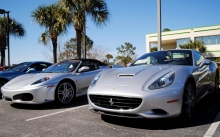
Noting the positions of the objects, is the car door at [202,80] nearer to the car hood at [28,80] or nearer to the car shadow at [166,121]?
the car shadow at [166,121]

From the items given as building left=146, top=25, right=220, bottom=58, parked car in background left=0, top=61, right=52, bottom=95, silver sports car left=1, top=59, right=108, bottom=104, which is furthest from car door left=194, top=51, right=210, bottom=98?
building left=146, top=25, right=220, bottom=58

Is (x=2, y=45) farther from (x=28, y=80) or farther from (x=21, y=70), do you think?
(x=28, y=80)

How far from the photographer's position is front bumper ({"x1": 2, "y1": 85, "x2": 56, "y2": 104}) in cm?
445

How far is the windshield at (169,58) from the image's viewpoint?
3994 millimetres

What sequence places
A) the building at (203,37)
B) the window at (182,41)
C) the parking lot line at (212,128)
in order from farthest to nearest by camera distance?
1. the window at (182,41)
2. the building at (203,37)
3. the parking lot line at (212,128)

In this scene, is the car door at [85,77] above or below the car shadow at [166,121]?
above

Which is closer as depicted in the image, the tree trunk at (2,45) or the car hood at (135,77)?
the car hood at (135,77)

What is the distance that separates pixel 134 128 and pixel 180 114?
0.71m

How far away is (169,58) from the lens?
167 inches

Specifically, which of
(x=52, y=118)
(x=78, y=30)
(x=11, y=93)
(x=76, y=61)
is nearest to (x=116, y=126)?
(x=52, y=118)

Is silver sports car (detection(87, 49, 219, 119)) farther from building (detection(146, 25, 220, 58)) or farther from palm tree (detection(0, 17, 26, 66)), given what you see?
building (detection(146, 25, 220, 58))

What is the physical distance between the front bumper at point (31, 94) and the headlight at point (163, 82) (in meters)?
2.56

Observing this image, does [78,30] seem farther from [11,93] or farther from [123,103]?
[123,103]

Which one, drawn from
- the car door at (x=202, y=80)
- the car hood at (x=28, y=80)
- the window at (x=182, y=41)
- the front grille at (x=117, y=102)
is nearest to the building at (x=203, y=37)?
the window at (x=182, y=41)
